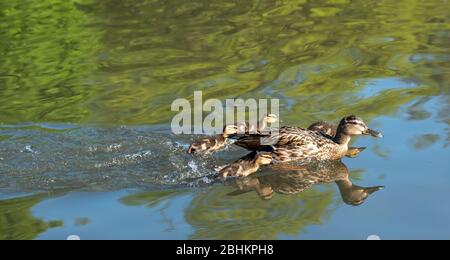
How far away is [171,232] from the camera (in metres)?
6.17

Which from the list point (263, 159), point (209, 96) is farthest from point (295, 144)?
point (209, 96)

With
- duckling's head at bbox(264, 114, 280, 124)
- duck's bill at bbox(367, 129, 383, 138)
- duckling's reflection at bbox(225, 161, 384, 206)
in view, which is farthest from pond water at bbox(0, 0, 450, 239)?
duckling's head at bbox(264, 114, 280, 124)

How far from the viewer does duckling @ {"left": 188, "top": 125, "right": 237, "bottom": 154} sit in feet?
26.2

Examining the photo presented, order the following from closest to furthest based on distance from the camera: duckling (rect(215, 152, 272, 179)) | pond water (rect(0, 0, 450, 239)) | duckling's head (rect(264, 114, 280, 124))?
pond water (rect(0, 0, 450, 239))
duckling (rect(215, 152, 272, 179))
duckling's head (rect(264, 114, 280, 124))

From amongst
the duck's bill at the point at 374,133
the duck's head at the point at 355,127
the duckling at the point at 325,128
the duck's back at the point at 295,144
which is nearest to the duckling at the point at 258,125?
the duck's back at the point at 295,144

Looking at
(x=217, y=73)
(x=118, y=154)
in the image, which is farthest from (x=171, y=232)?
(x=217, y=73)

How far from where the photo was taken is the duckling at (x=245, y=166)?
7.28 meters

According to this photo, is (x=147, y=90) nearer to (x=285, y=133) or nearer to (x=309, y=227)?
(x=285, y=133)

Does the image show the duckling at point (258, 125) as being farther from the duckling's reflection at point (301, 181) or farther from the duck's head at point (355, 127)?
the duck's head at point (355, 127)

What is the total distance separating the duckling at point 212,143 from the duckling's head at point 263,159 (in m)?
0.68

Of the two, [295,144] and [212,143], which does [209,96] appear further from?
[295,144]

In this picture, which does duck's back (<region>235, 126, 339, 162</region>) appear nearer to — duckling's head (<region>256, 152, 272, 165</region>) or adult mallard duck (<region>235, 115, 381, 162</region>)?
adult mallard duck (<region>235, 115, 381, 162</region>)

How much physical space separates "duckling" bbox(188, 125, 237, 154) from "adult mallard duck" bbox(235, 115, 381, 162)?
25 cm

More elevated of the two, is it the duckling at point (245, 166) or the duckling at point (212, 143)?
the duckling at point (212, 143)
